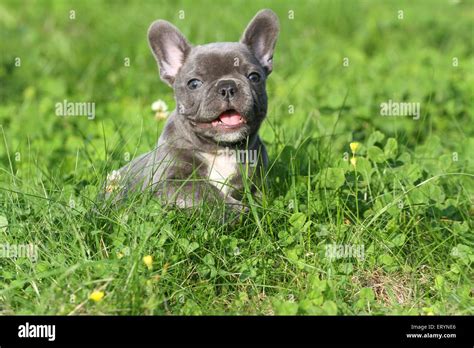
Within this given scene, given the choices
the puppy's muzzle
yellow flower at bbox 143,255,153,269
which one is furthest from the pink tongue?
yellow flower at bbox 143,255,153,269

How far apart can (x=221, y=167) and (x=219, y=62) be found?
0.70 m

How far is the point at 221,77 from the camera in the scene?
6043mm

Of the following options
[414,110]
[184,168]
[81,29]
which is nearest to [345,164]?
[184,168]

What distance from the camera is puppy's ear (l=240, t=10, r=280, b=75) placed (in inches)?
254

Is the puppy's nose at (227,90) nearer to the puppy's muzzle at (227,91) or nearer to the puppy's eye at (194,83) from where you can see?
the puppy's muzzle at (227,91)

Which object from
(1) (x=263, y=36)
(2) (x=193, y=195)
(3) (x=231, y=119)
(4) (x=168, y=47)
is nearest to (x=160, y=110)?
(4) (x=168, y=47)

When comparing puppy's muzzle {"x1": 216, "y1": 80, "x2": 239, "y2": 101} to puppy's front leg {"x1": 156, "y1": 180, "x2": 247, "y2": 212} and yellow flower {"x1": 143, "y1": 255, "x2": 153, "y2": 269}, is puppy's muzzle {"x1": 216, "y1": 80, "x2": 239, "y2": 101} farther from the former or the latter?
yellow flower {"x1": 143, "y1": 255, "x2": 153, "y2": 269}

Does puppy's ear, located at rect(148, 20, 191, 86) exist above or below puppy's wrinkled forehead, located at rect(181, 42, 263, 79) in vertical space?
above

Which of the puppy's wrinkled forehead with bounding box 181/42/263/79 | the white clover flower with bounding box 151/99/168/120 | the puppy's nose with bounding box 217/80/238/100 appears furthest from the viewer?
the white clover flower with bounding box 151/99/168/120

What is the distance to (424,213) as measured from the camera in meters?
6.10

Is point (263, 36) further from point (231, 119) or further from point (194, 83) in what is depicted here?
point (231, 119)

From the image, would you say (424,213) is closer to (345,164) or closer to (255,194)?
(345,164)

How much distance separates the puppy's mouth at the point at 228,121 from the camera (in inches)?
235

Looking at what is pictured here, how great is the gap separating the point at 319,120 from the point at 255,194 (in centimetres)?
227
